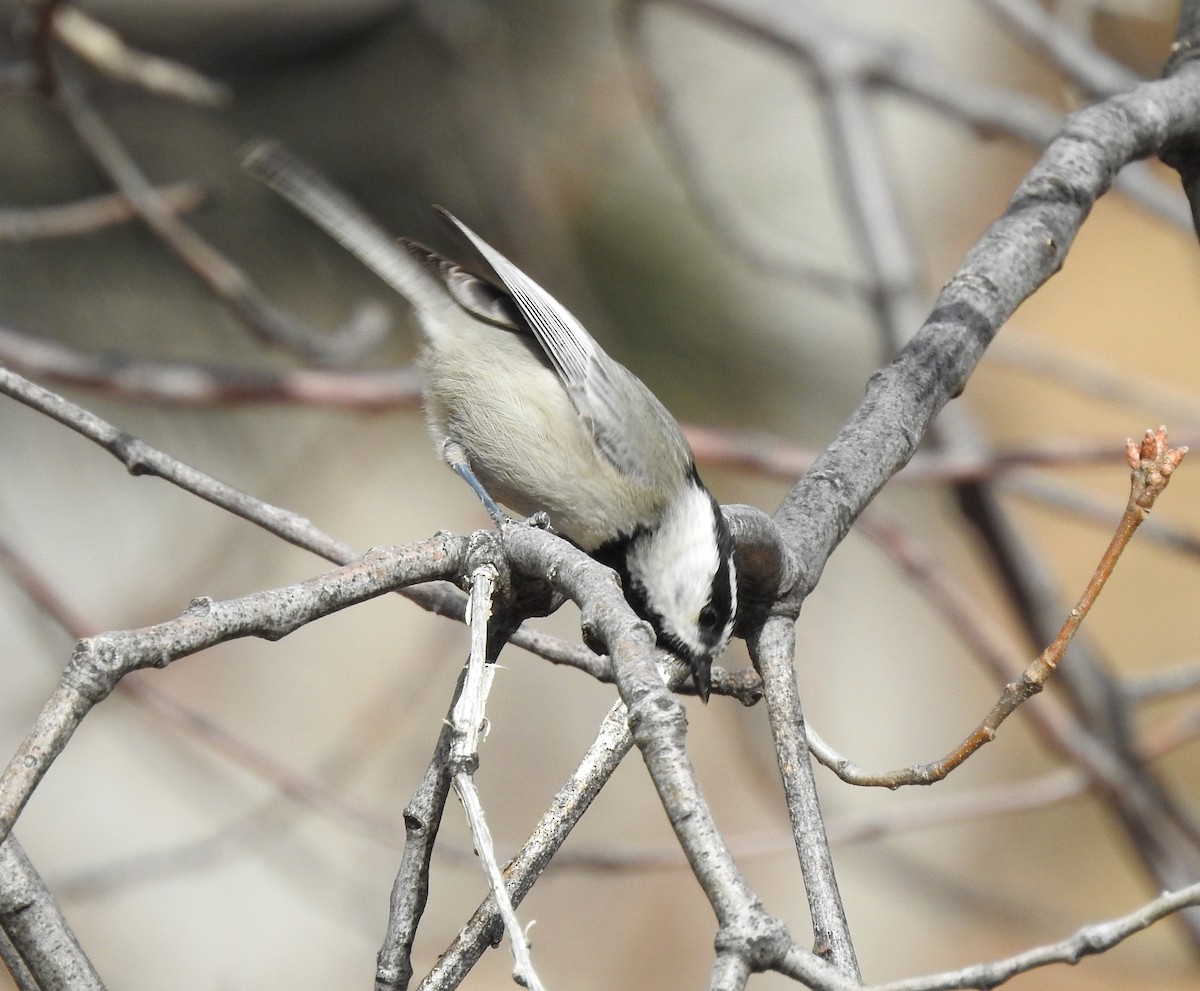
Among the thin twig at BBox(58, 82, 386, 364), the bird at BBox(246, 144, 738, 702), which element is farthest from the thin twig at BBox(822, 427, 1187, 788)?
the thin twig at BBox(58, 82, 386, 364)

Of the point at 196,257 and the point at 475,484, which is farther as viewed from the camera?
the point at 196,257

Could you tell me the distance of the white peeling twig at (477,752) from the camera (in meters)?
0.80

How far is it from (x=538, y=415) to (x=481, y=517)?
258cm

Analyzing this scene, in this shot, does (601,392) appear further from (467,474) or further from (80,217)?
(80,217)

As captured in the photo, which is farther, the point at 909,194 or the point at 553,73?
the point at 909,194

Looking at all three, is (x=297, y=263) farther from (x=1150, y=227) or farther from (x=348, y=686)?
(x=1150, y=227)

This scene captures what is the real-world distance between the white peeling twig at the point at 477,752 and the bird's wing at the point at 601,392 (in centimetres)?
96

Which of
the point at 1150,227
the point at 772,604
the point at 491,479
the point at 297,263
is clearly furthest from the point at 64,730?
the point at 1150,227

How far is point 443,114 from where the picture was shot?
492 cm

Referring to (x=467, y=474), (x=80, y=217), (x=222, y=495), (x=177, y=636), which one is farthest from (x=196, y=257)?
(x=177, y=636)

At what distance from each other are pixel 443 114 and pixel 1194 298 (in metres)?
4.97

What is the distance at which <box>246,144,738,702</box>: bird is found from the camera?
6.36 feet

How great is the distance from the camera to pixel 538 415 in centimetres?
209

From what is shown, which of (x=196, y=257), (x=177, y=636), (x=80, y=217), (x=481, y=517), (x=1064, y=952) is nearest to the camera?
(x=1064, y=952)
